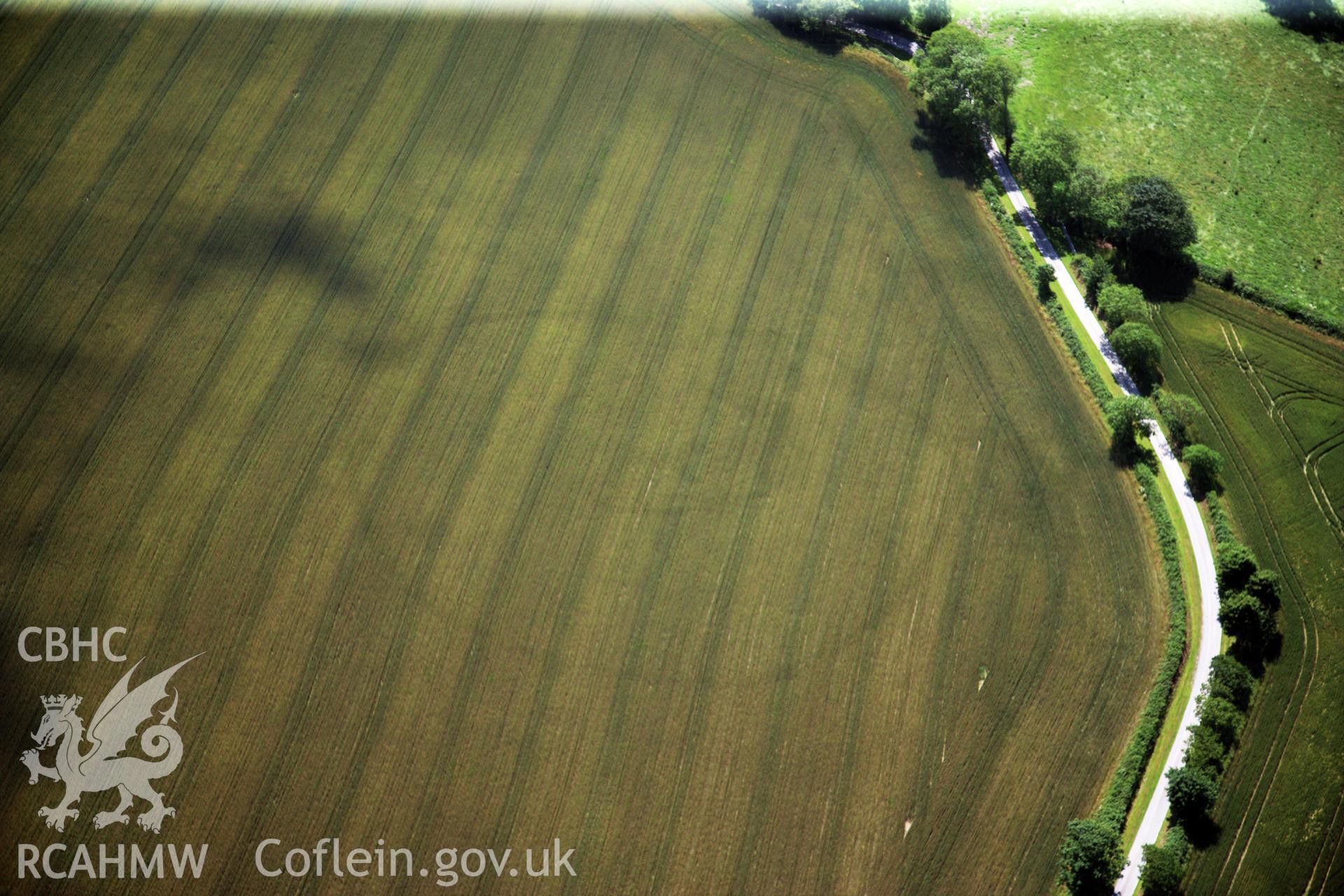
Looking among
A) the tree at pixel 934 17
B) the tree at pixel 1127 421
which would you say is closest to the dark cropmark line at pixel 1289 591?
the tree at pixel 1127 421

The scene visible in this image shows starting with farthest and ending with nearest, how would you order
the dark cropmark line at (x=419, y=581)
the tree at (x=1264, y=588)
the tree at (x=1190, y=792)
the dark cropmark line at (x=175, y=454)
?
the dark cropmark line at (x=175, y=454) → the tree at (x=1264, y=588) → the dark cropmark line at (x=419, y=581) → the tree at (x=1190, y=792)

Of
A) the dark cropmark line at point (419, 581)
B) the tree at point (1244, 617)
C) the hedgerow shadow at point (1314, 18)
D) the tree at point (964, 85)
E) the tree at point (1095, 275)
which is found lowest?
the dark cropmark line at point (419, 581)

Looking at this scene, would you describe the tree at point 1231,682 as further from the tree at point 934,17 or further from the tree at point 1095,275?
the tree at point 934,17

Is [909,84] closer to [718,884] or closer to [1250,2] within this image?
[1250,2]

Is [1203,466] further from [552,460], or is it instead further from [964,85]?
[552,460]

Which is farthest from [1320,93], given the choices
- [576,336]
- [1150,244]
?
[576,336]

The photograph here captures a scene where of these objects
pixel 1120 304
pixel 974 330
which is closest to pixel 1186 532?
pixel 1120 304
